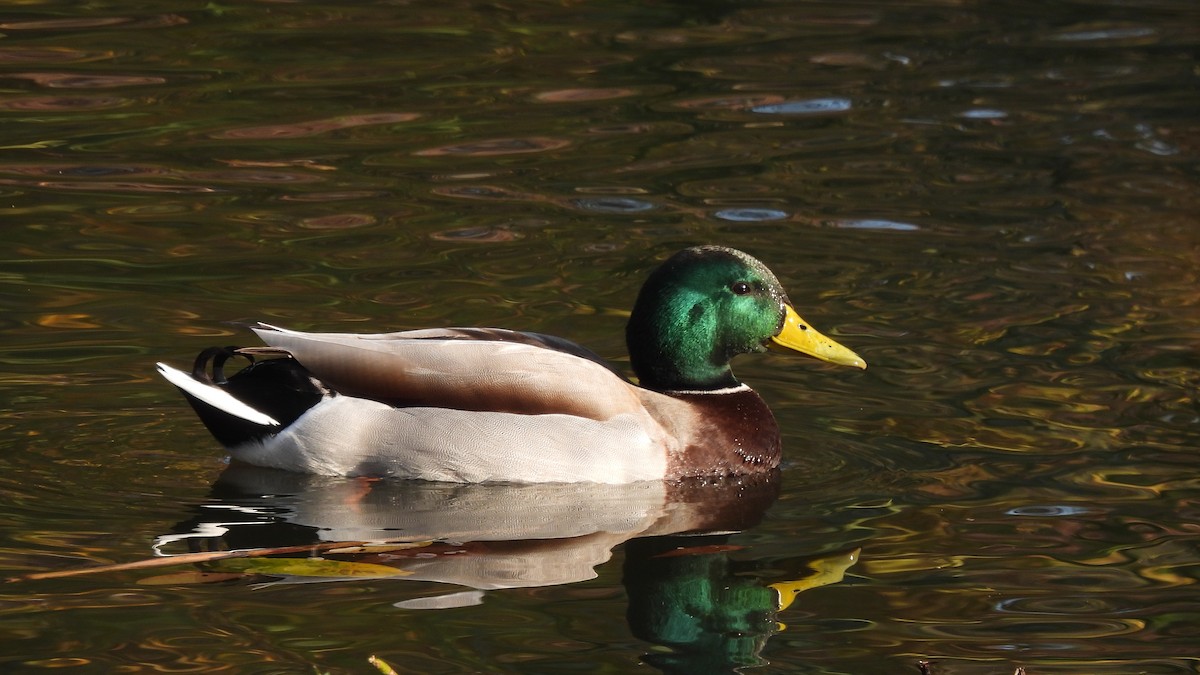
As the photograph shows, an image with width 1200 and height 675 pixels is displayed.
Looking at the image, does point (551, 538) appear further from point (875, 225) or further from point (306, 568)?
point (875, 225)

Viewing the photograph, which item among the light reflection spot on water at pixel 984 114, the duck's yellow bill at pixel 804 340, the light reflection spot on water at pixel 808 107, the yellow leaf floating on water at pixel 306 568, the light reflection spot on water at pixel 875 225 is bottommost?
the yellow leaf floating on water at pixel 306 568

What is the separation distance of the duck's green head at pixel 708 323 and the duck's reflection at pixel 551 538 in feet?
1.87

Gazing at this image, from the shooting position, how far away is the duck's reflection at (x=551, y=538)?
20.7 feet

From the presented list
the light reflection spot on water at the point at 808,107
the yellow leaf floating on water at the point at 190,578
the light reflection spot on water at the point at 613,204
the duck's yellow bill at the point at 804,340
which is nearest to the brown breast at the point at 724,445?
the duck's yellow bill at the point at 804,340

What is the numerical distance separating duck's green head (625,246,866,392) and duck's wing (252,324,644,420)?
35cm

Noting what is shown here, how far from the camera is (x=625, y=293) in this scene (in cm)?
1019

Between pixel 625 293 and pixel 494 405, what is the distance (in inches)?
99.0

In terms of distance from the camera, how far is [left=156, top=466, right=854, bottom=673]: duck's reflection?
6.30 meters

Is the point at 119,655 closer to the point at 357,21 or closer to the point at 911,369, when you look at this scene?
the point at 911,369

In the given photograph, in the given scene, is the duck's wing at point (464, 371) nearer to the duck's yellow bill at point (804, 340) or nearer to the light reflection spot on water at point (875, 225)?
the duck's yellow bill at point (804, 340)

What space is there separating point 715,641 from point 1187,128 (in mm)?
8463

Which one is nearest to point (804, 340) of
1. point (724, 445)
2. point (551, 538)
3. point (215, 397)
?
point (724, 445)

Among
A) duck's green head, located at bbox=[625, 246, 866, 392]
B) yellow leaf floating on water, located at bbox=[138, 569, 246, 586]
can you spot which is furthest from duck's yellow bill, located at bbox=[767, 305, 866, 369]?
yellow leaf floating on water, located at bbox=[138, 569, 246, 586]

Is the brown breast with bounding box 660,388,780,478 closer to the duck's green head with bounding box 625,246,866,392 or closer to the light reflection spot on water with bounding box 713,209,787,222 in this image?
the duck's green head with bounding box 625,246,866,392
